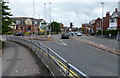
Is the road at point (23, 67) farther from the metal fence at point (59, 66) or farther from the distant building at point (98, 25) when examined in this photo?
the distant building at point (98, 25)

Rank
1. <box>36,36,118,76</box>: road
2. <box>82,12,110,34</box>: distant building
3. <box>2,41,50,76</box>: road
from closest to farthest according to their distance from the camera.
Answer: <box>2,41,50,76</box>: road, <box>36,36,118,76</box>: road, <box>82,12,110,34</box>: distant building

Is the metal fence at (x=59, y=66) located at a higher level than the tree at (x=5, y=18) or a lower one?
lower

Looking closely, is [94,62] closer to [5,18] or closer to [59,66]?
[59,66]

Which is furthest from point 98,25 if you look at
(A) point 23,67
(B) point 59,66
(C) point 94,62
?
(B) point 59,66

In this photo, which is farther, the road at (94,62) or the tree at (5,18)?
the tree at (5,18)

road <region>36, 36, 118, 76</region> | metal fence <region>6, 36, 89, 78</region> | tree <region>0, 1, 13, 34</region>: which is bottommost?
road <region>36, 36, 118, 76</region>

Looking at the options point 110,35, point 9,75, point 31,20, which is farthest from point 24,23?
point 9,75

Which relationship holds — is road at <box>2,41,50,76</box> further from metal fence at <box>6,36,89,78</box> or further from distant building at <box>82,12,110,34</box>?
distant building at <box>82,12,110,34</box>

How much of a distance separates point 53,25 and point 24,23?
19776mm

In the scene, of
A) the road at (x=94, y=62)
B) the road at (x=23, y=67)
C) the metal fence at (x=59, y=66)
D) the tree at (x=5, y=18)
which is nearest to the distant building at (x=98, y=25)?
the tree at (x=5, y=18)

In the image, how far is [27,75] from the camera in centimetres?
865

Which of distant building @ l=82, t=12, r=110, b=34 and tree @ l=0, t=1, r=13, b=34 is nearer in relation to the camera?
tree @ l=0, t=1, r=13, b=34

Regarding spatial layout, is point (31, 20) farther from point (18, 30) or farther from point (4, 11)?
point (4, 11)

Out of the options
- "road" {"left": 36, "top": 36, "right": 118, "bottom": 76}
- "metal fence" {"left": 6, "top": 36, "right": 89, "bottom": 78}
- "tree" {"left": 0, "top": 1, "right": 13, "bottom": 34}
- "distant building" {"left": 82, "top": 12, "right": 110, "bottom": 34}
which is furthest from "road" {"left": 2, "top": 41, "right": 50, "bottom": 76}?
"distant building" {"left": 82, "top": 12, "right": 110, "bottom": 34}
